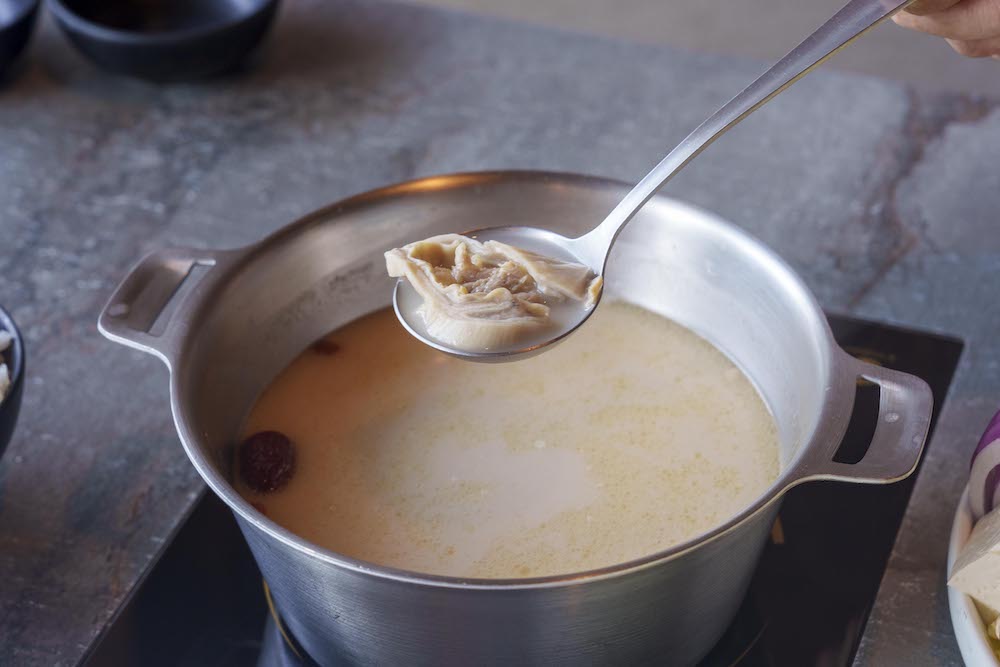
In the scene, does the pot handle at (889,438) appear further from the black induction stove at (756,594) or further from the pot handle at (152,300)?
the pot handle at (152,300)

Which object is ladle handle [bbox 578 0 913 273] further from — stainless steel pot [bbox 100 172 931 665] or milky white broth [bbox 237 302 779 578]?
milky white broth [bbox 237 302 779 578]

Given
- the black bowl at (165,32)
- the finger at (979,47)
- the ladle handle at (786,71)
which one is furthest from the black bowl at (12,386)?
the finger at (979,47)

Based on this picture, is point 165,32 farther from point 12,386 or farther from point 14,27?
point 12,386

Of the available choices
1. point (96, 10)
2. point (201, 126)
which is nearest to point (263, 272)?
point (201, 126)

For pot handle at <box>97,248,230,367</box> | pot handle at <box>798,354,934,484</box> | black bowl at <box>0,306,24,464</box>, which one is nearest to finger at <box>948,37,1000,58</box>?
pot handle at <box>798,354,934,484</box>

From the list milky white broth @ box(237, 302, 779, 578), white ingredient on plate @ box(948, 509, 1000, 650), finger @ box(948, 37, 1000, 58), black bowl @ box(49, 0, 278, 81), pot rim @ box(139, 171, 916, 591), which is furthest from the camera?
black bowl @ box(49, 0, 278, 81)

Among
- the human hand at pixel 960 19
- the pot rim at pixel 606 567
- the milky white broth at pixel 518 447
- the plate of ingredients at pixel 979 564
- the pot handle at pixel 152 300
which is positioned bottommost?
the milky white broth at pixel 518 447
